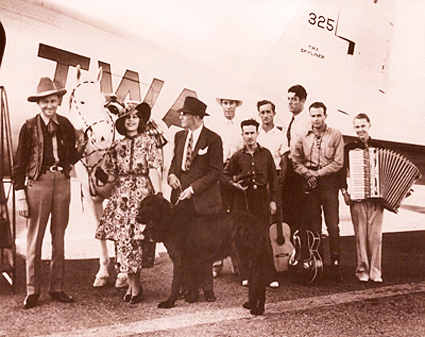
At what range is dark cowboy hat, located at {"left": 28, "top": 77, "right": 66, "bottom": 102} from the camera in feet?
9.42

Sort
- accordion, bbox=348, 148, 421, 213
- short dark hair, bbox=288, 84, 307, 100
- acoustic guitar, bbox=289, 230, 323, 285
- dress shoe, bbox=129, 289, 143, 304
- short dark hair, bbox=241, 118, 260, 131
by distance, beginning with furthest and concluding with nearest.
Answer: accordion, bbox=348, 148, 421, 213
short dark hair, bbox=288, 84, 307, 100
acoustic guitar, bbox=289, 230, 323, 285
short dark hair, bbox=241, 118, 260, 131
dress shoe, bbox=129, 289, 143, 304

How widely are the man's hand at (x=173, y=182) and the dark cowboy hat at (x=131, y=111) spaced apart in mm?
384

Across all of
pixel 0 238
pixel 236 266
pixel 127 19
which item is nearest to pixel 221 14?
pixel 127 19

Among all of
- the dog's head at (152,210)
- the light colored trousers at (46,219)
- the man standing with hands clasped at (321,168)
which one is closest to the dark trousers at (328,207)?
the man standing with hands clasped at (321,168)

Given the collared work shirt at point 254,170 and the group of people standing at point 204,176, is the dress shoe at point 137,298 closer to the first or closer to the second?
the group of people standing at point 204,176

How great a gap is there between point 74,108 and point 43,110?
0.57ft

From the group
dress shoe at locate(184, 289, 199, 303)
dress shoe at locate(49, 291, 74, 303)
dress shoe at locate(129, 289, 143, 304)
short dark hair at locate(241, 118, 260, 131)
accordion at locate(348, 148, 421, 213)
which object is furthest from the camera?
accordion at locate(348, 148, 421, 213)

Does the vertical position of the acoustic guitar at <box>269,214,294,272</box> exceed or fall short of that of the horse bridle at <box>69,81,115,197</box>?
it falls short

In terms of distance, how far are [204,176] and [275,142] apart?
655 mm

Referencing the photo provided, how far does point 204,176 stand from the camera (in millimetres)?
3260

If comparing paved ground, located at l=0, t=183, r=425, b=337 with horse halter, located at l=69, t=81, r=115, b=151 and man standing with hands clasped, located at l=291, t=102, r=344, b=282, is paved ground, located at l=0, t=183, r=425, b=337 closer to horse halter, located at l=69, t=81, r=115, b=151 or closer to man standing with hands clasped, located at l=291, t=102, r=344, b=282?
man standing with hands clasped, located at l=291, t=102, r=344, b=282

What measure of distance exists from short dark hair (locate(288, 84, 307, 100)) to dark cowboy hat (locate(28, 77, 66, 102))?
65.8 inches

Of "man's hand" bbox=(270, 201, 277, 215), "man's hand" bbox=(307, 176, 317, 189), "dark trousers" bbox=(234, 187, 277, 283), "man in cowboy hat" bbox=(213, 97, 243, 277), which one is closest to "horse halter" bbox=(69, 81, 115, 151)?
"man in cowboy hat" bbox=(213, 97, 243, 277)

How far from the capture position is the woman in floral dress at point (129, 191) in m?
3.04
